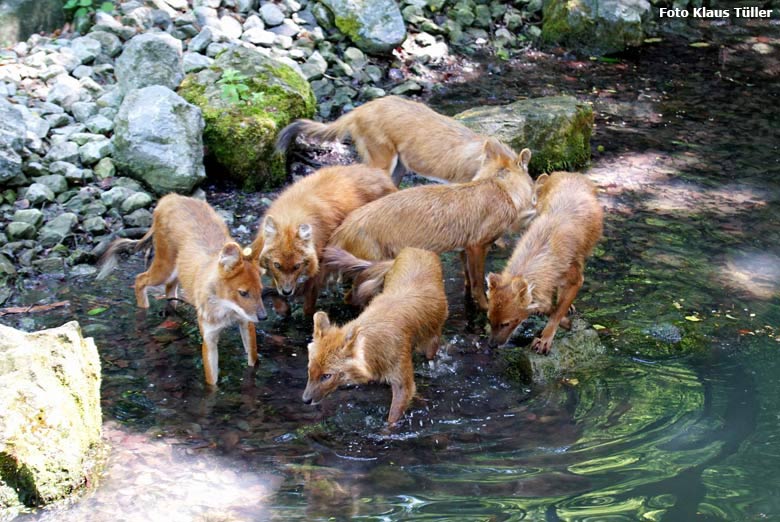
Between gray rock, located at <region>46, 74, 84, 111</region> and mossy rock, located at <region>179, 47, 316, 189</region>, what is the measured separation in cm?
134

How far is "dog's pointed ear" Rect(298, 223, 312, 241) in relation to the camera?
7941 mm

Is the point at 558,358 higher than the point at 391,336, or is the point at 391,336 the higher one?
the point at 391,336

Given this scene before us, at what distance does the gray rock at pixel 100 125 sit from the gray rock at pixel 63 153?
45 centimetres

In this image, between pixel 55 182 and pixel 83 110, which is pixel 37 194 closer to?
pixel 55 182

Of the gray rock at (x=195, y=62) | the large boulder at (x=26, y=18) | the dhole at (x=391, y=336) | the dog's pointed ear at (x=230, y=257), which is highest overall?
the large boulder at (x=26, y=18)

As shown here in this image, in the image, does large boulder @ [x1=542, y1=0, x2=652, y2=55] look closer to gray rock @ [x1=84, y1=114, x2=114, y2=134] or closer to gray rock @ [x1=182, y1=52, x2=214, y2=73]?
gray rock @ [x1=182, y1=52, x2=214, y2=73]

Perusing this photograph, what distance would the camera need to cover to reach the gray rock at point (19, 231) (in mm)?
9098

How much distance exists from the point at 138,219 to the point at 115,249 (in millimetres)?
984

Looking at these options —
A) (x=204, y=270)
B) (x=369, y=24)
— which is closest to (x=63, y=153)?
(x=204, y=270)

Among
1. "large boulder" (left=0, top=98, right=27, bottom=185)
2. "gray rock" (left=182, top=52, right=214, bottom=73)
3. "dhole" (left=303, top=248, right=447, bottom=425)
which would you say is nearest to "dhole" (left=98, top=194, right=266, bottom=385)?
"dhole" (left=303, top=248, right=447, bottom=425)

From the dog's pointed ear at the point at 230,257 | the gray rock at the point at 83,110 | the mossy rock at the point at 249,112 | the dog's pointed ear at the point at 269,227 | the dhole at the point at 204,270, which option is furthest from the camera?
the gray rock at the point at 83,110

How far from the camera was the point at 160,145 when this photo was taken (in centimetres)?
996

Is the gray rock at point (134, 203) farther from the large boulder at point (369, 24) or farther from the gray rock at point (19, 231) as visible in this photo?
the large boulder at point (369, 24)

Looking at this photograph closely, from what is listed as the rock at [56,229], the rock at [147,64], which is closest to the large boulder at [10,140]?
the rock at [56,229]
